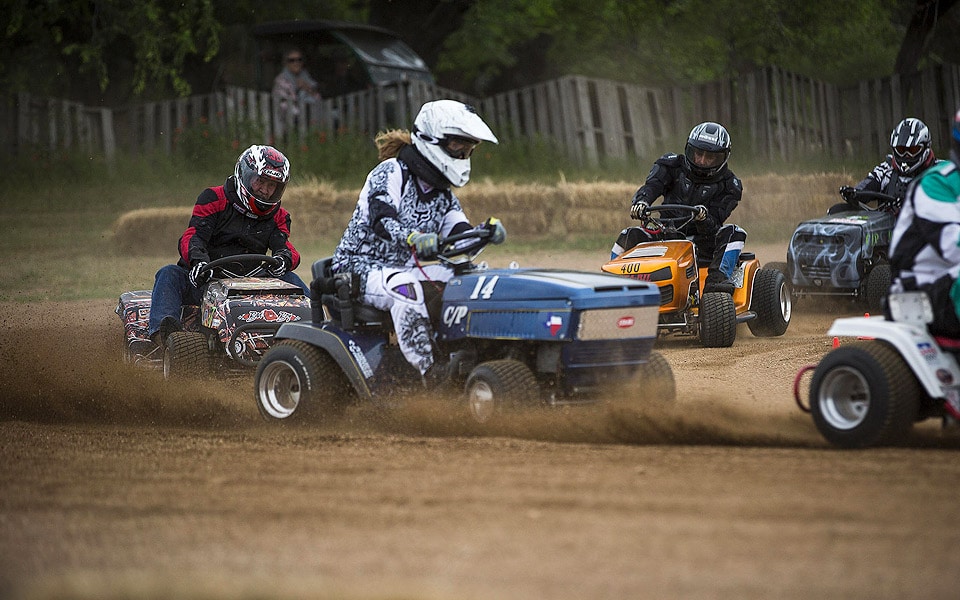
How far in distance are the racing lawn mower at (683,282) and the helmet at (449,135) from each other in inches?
134

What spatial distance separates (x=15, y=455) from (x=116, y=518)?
2.03 metres

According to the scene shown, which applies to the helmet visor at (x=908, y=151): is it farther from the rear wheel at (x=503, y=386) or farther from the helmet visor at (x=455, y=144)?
the rear wheel at (x=503, y=386)

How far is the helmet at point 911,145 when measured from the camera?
1198cm

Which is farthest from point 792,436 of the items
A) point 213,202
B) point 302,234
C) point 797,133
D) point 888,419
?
point 797,133

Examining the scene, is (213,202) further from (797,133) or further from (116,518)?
(797,133)

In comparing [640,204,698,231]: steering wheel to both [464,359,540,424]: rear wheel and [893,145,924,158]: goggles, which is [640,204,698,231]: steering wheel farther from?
[464,359,540,424]: rear wheel

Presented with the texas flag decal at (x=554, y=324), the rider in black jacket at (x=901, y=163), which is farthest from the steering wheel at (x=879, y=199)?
the texas flag decal at (x=554, y=324)

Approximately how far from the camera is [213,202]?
1028 cm

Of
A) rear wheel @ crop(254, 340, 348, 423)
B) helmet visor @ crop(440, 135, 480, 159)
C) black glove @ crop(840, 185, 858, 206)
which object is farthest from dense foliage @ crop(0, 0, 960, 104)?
helmet visor @ crop(440, 135, 480, 159)

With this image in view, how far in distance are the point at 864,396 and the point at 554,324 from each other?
5.43ft

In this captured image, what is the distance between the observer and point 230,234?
10.4 m

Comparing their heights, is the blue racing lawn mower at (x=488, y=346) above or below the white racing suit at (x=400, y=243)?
below

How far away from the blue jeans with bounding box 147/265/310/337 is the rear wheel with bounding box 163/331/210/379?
456 millimetres

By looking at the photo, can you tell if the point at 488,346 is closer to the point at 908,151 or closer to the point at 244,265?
the point at 244,265
